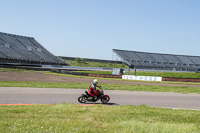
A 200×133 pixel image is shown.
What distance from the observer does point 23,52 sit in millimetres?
80812

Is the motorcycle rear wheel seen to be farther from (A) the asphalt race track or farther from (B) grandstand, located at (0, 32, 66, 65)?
(B) grandstand, located at (0, 32, 66, 65)

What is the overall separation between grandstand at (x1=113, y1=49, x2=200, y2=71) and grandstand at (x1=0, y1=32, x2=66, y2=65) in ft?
103

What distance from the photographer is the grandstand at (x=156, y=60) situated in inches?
4038

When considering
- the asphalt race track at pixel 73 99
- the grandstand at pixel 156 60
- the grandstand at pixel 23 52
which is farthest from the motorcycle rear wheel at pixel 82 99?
the grandstand at pixel 156 60

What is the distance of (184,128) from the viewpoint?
21.8ft

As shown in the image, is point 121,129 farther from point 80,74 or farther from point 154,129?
point 80,74

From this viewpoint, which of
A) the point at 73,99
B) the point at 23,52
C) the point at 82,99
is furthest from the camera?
the point at 23,52

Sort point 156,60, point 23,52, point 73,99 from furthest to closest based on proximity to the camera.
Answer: point 156,60, point 23,52, point 73,99

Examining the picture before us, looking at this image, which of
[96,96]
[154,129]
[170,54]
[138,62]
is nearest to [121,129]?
[154,129]

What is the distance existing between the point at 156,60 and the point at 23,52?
6298cm

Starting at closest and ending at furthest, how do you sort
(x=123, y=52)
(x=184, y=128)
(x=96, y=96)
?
(x=184, y=128) → (x=96, y=96) → (x=123, y=52)

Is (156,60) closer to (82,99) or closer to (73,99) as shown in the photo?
(73,99)

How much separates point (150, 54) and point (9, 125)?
377 feet

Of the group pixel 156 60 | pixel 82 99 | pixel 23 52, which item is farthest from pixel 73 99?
pixel 156 60
